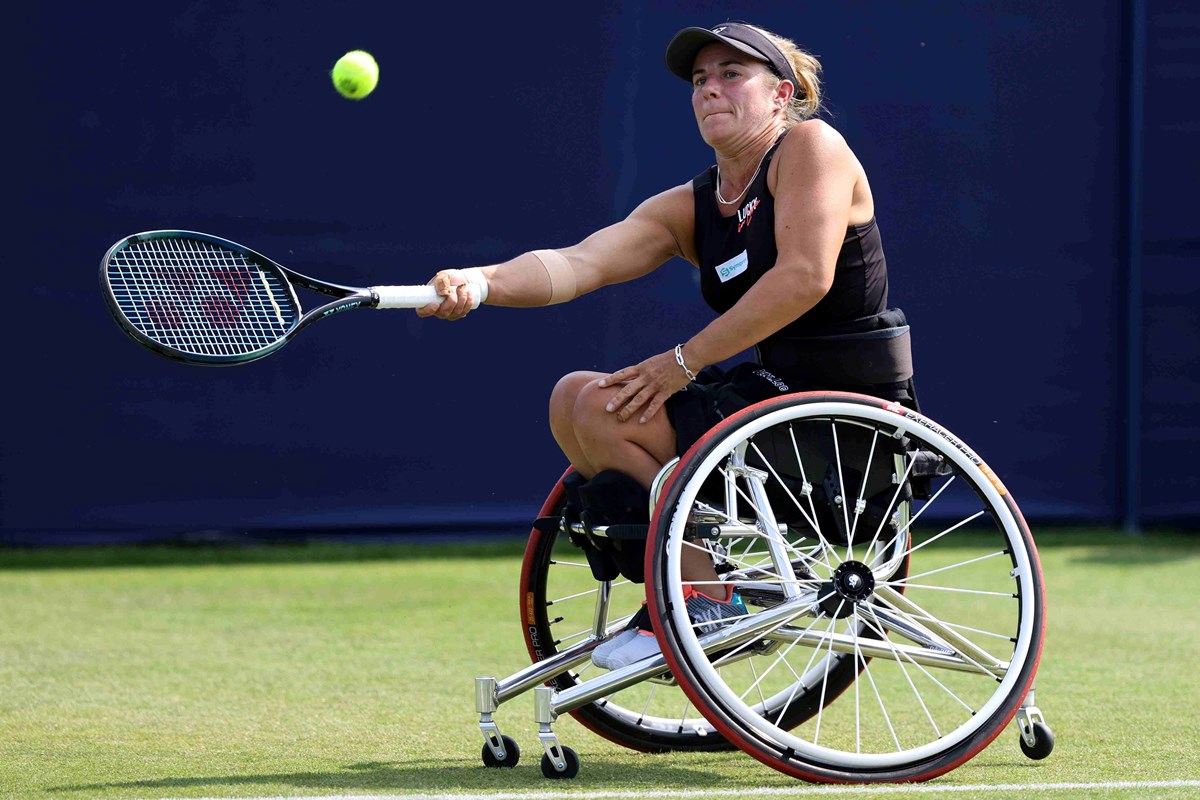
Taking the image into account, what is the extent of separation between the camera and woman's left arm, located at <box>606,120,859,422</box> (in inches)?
109

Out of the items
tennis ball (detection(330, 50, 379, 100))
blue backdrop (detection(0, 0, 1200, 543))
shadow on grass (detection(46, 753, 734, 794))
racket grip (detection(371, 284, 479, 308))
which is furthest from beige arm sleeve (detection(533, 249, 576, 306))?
blue backdrop (detection(0, 0, 1200, 543))

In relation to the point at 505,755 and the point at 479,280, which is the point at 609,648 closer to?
the point at 505,755

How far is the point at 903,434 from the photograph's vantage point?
2.75 metres

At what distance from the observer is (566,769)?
9.17ft

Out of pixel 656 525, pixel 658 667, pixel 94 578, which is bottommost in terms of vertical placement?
pixel 94 578

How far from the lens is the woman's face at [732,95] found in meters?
3.01

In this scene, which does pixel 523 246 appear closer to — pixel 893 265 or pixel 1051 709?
pixel 893 265

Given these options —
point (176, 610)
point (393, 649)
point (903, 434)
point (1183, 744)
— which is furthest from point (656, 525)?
point (176, 610)

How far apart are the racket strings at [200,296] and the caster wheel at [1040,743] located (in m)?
1.44

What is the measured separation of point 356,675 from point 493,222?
2478mm

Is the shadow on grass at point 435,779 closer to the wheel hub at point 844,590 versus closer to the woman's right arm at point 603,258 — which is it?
the wheel hub at point 844,590

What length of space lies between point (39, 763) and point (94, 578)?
9.35ft

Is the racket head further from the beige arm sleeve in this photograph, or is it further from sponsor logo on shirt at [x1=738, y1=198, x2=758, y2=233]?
sponsor logo on shirt at [x1=738, y1=198, x2=758, y2=233]

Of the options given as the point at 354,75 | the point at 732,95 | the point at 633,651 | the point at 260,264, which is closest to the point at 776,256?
the point at 732,95
